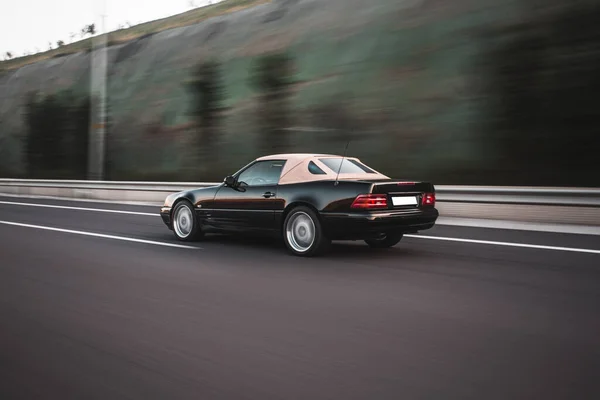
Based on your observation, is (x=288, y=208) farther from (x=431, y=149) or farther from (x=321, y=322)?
(x=431, y=149)

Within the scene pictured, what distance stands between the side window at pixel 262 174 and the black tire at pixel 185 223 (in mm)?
1046

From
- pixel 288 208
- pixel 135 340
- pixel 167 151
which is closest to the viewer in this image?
pixel 135 340

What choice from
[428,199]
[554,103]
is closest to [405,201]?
[428,199]

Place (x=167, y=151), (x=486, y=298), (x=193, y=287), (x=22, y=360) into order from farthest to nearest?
(x=167, y=151)
(x=193, y=287)
(x=486, y=298)
(x=22, y=360)

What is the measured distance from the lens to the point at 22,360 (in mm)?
3830

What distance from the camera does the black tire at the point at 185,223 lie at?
30.9 ft

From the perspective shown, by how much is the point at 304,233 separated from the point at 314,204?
43 cm

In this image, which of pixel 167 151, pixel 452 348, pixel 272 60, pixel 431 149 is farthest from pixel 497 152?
pixel 167 151

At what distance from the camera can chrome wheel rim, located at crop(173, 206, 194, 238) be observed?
950cm

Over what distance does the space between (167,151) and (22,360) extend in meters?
31.1

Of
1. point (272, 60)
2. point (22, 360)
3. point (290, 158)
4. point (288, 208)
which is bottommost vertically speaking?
point (22, 360)

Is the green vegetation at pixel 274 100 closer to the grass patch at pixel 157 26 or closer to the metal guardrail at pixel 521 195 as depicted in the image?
the metal guardrail at pixel 521 195

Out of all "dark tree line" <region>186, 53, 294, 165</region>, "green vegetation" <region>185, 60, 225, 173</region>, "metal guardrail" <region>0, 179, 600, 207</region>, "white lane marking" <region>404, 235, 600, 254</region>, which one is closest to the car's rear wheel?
"white lane marking" <region>404, 235, 600, 254</region>

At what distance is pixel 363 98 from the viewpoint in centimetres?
2655
